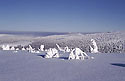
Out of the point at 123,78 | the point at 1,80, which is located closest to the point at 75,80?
the point at 123,78

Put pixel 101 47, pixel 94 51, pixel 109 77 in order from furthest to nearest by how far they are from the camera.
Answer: pixel 101 47, pixel 94 51, pixel 109 77

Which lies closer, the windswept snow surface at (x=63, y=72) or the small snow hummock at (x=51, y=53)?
the windswept snow surface at (x=63, y=72)

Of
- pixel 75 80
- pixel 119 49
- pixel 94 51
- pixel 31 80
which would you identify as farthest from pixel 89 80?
pixel 119 49

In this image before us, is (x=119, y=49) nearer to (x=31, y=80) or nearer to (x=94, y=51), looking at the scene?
(x=94, y=51)

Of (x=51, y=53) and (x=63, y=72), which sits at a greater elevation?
(x=51, y=53)

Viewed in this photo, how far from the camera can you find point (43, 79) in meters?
28.7

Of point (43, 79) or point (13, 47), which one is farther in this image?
point (13, 47)

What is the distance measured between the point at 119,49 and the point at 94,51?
1685cm

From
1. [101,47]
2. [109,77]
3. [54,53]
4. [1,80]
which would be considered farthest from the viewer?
[101,47]

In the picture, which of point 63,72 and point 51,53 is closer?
point 63,72

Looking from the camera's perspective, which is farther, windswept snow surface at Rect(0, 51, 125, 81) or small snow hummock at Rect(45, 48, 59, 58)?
small snow hummock at Rect(45, 48, 59, 58)

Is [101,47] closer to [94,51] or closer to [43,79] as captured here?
[94,51]

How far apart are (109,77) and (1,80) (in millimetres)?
12871

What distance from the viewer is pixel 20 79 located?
94.2 feet
